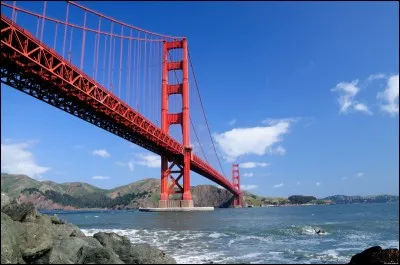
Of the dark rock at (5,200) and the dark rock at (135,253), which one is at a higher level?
the dark rock at (5,200)

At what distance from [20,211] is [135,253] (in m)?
3.03

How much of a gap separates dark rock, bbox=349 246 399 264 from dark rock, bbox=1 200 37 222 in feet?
24.9

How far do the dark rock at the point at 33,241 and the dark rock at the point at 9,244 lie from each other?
0.11 meters

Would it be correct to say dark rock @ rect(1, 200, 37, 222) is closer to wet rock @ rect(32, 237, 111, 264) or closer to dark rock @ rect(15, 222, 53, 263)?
dark rock @ rect(15, 222, 53, 263)

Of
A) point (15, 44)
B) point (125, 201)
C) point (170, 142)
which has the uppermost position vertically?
point (15, 44)

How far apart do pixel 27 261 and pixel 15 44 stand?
17704 millimetres

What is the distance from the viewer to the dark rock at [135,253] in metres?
8.78

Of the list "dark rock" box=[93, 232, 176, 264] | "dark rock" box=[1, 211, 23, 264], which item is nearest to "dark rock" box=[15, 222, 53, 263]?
"dark rock" box=[1, 211, 23, 264]

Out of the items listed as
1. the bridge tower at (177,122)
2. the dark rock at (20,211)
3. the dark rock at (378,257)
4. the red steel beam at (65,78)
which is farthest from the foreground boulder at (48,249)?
the bridge tower at (177,122)

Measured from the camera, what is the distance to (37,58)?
2322 centimetres

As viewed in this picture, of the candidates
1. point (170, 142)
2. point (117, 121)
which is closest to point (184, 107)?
point (170, 142)

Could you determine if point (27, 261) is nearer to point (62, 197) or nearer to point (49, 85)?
point (49, 85)

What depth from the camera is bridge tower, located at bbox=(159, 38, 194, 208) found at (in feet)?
163

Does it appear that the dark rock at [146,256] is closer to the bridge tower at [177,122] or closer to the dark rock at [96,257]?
the dark rock at [96,257]
